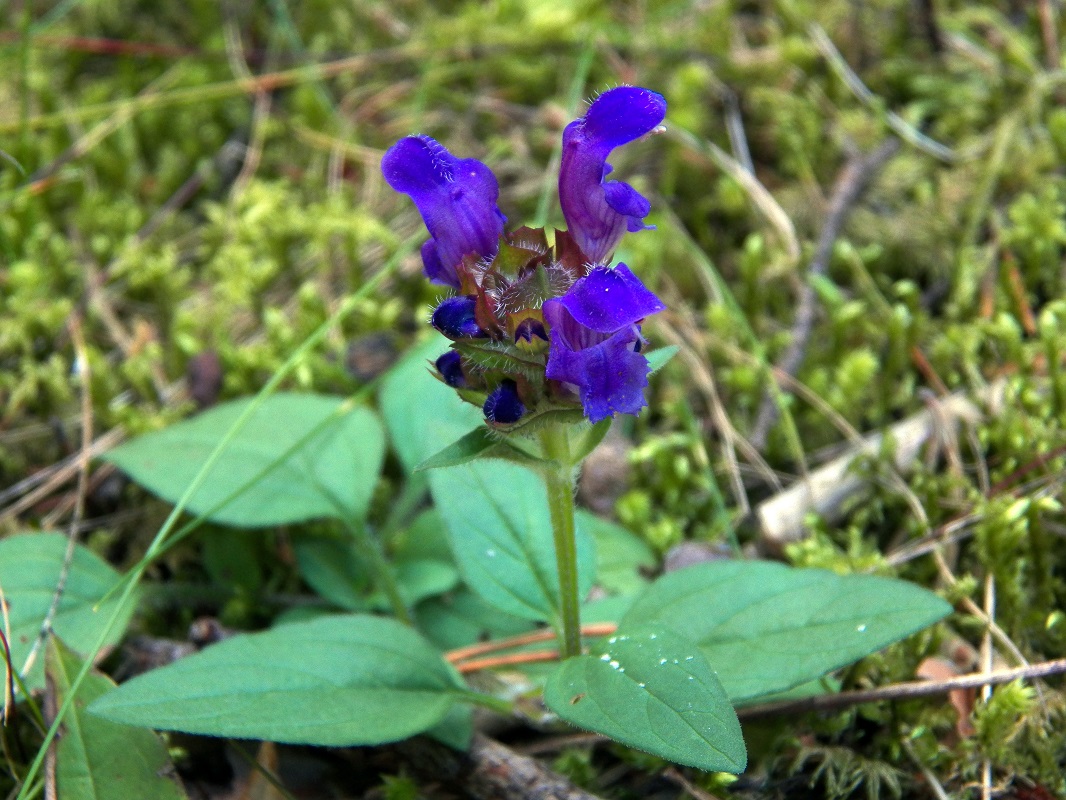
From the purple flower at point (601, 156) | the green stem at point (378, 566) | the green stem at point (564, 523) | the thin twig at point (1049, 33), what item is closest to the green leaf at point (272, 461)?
the green stem at point (378, 566)

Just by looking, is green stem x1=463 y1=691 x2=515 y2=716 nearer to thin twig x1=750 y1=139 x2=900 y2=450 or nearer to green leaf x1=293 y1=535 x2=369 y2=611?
green leaf x1=293 y1=535 x2=369 y2=611

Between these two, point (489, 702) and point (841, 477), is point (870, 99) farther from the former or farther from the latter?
point (489, 702)

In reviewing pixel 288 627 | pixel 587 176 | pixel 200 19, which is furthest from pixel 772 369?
pixel 200 19

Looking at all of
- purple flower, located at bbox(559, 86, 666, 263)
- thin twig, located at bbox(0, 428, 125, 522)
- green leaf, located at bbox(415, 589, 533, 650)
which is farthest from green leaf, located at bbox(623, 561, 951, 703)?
thin twig, located at bbox(0, 428, 125, 522)

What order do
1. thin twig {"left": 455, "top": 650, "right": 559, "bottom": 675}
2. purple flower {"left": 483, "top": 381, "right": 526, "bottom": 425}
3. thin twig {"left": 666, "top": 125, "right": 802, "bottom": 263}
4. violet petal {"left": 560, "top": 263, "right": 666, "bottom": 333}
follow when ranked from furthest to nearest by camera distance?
1. thin twig {"left": 666, "top": 125, "right": 802, "bottom": 263}
2. thin twig {"left": 455, "top": 650, "right": 559, "bottom": 675}
3. purple flower {"left": 483, "top": 381, "right": 526, "bottom": 425}
4. violet petal {"left": 560, "top": 263, "right": 666, "bottom": 333}

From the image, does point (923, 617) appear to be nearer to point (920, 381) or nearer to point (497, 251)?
point (497, 251)

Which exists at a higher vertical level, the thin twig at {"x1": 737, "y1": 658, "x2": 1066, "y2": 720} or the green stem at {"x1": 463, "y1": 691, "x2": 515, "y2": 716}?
the green stem at {"x1": 463, "y1": 691, "x2": 515, "y2": 716}

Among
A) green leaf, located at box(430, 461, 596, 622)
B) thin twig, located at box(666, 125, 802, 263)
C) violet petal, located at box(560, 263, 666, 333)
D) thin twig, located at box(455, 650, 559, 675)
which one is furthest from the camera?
thin twig, located at box(666, 125, 802, 263)
